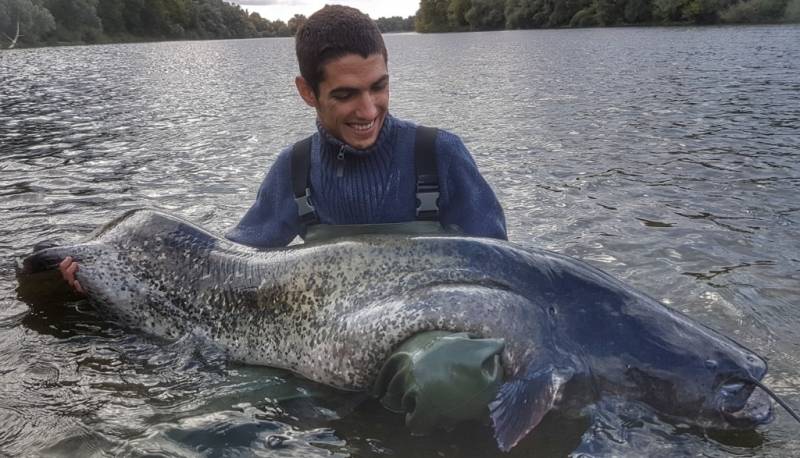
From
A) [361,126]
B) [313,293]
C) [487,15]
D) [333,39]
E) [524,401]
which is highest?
[333,39]

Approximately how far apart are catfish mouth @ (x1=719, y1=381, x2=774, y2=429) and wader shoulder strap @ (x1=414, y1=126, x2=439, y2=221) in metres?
2.16

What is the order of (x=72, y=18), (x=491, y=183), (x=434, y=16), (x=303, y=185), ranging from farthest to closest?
(x=434, y=16) < (x=72, y=18) < (x=491, y=183) < (x=303, y=185)

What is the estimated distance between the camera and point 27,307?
5684mm

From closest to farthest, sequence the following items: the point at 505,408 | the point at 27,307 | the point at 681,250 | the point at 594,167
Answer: the point at 505,408 → the point at 27,307 → the point at 681,250 → the point at 594,167

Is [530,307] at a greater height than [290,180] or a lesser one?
lesser

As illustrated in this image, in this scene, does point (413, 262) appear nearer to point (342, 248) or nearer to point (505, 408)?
point (342, 248)

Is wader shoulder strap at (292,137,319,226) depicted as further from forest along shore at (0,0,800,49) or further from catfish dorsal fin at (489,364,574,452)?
forest along shore at (0,0,800,49)

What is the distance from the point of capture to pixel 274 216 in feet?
16.7

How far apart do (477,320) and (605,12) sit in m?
86.7

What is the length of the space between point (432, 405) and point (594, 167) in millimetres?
8309

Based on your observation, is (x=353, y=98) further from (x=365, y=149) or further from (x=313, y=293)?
(x=313, y=293)

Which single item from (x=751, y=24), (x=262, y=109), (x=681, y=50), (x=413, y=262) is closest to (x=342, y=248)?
(x=413, y=262)

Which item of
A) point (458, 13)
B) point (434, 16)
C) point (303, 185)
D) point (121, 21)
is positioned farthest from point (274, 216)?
point (434, 16)

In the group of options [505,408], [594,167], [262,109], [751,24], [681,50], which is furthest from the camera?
[751,24]
